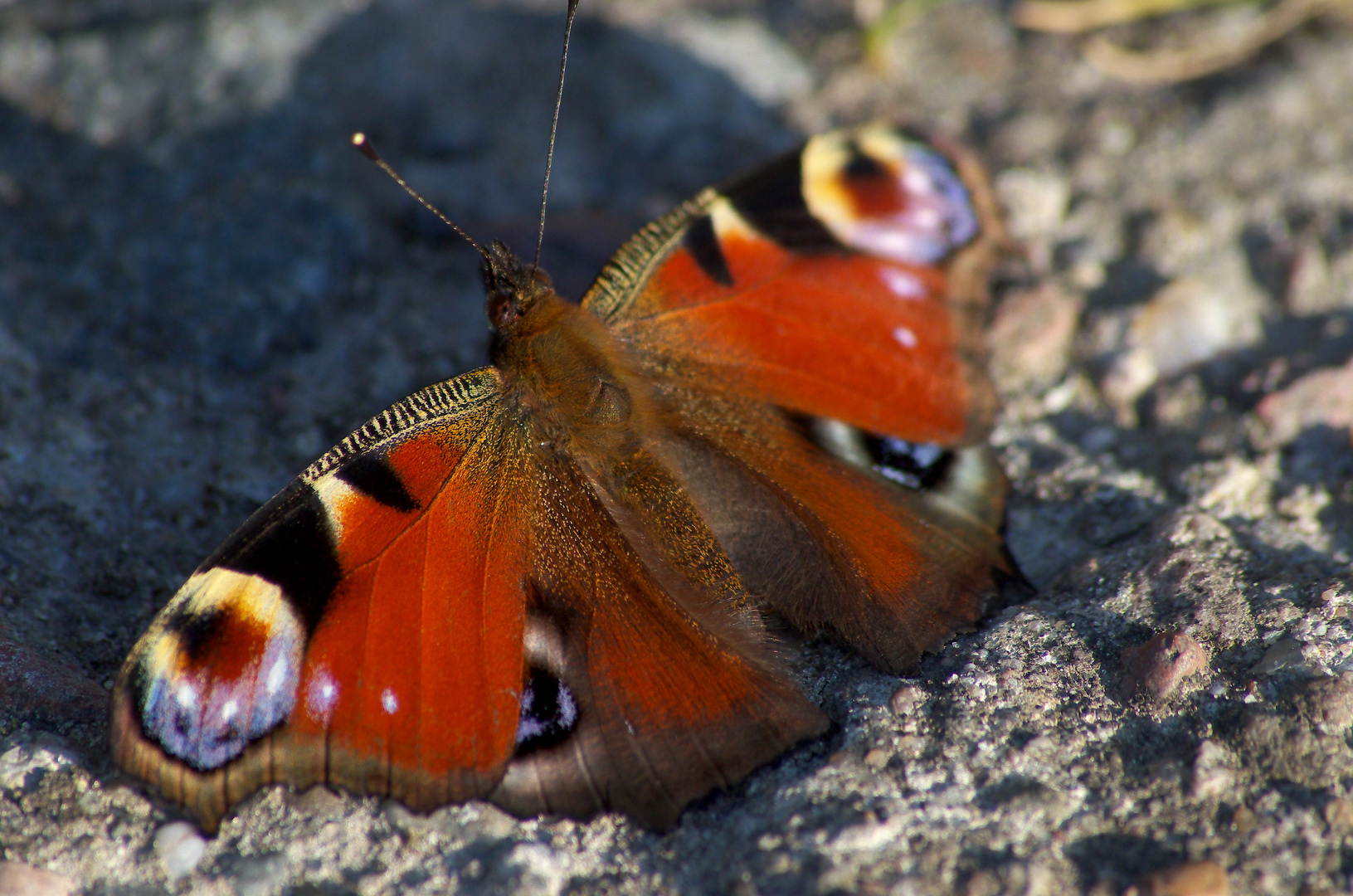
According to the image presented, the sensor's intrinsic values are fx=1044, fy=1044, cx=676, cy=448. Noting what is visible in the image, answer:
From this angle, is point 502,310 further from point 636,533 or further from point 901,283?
point 901,283

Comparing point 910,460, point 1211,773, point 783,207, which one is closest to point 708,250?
point 783,207

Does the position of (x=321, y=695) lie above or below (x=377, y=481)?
below

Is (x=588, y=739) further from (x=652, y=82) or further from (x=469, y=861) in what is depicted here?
(x=652, y=82)

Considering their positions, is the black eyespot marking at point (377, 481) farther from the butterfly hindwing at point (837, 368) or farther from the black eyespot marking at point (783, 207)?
the black eyespot marking at point (783, 207)

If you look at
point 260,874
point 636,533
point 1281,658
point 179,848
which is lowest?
point 1281,658

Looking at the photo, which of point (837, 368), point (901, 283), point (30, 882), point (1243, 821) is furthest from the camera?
point (901, 283)

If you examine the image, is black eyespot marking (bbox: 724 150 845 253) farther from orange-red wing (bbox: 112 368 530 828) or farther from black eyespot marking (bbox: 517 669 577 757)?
black eyespot marking (bbox: 517 669 577 757)
